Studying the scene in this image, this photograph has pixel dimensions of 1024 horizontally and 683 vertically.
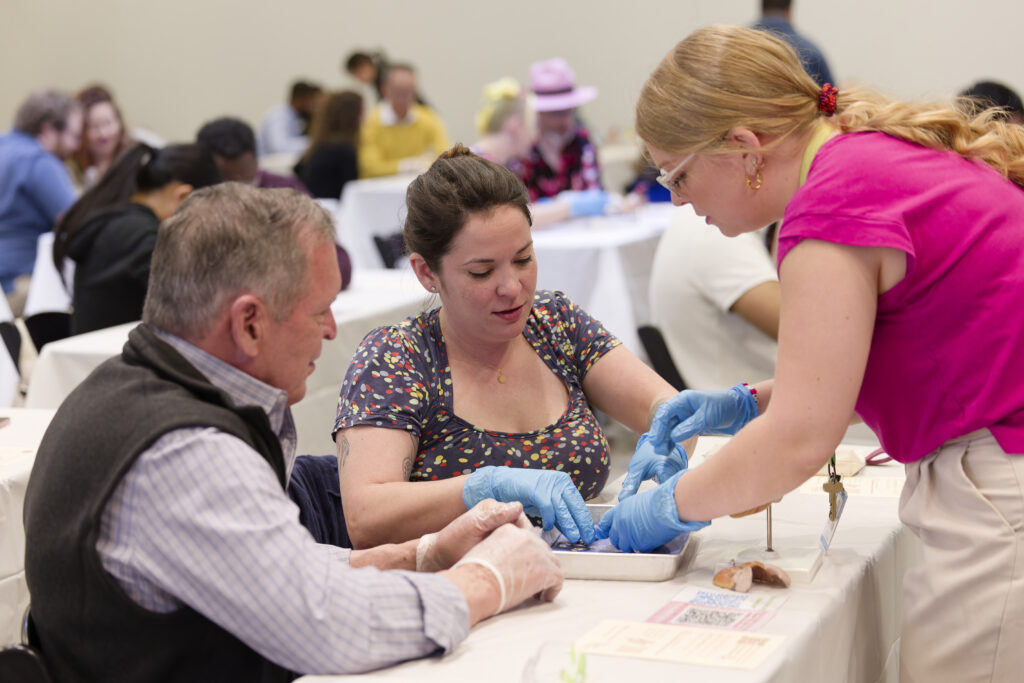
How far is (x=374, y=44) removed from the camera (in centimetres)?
1069

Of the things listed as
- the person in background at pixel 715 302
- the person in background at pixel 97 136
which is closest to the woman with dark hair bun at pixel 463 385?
the person in background at pixel 715 302

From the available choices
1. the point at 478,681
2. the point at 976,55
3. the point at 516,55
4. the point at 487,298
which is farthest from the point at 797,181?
the point at 516,55

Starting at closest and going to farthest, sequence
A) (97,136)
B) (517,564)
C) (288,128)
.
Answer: (517,564) < (97,136) < (288,128)

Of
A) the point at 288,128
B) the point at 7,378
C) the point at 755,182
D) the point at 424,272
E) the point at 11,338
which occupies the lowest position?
the point at 288,128

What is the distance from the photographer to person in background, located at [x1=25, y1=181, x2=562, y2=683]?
116 cm

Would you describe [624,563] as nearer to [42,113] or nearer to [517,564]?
[517,564]

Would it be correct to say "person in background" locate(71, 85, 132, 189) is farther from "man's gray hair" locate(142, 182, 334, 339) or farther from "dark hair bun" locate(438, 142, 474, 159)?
"man's gray hair" locate(142, 182, 334, 339)

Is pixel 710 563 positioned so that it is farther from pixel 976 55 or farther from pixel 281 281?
pixel 976 55

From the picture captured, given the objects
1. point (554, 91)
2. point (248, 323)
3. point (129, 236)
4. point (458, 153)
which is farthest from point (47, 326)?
point (248, 323)

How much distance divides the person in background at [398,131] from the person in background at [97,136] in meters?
1.70

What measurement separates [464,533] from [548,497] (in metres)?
0.16

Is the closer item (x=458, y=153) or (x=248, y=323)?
(x=248, y=323)

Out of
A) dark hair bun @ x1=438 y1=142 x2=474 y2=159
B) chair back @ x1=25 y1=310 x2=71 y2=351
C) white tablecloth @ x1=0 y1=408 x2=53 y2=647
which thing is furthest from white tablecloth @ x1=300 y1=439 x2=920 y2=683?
chair back @ x1=25 y1=310 x2=71 y2=351

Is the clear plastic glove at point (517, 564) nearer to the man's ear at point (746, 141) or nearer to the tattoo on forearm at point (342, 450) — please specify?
the tattoo on forearm at point (342, 450)
